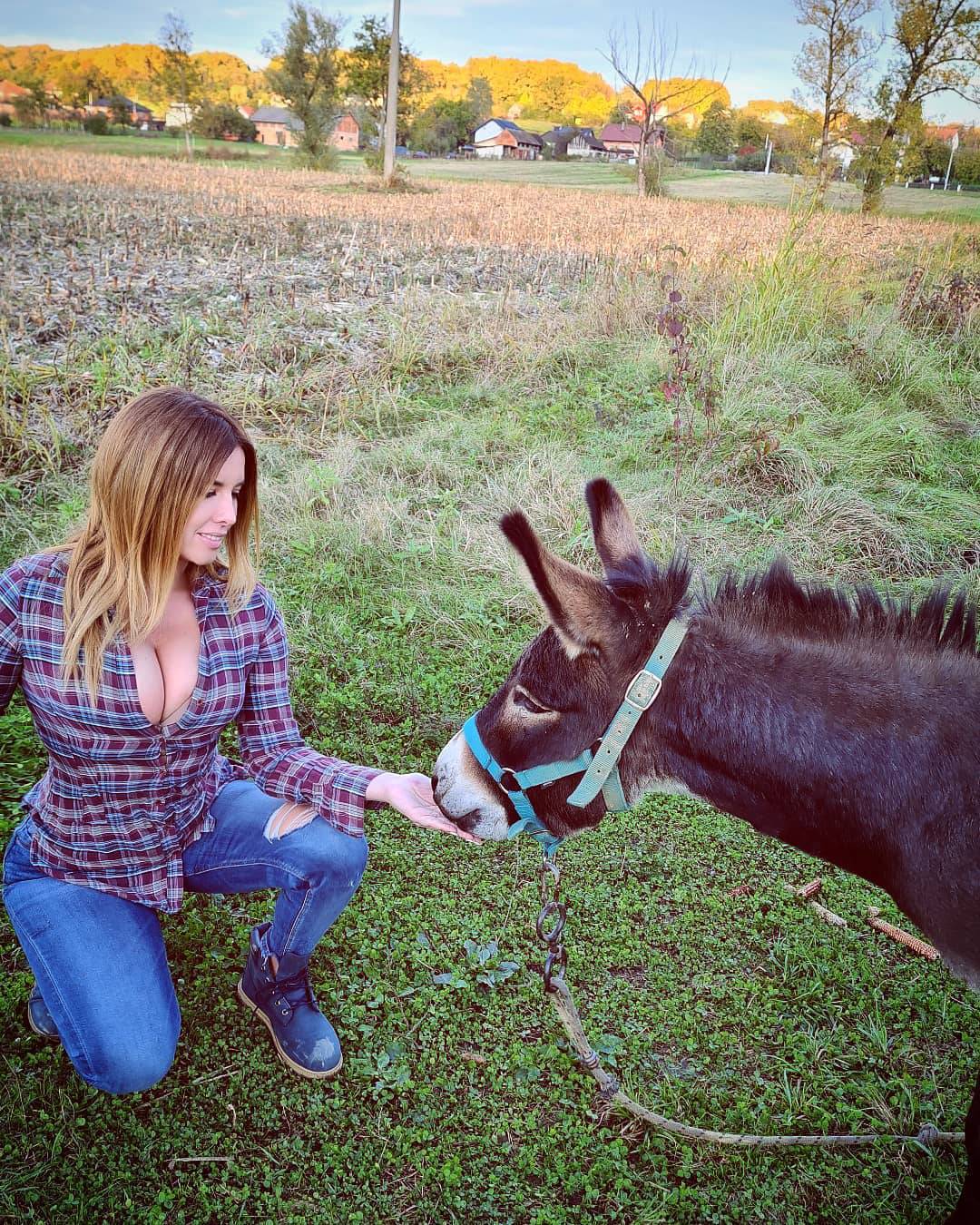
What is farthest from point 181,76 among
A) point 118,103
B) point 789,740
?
point 789,740

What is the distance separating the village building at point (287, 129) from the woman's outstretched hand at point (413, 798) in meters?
35.9

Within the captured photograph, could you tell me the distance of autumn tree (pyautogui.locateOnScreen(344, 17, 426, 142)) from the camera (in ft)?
99.2

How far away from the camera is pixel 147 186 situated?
17.9 metres

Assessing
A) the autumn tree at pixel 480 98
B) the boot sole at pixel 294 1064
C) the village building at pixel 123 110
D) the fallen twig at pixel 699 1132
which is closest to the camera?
the fallen twig at pixel 699 1132

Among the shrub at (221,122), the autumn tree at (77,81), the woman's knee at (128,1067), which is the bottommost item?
the woman's knee at (128,1067)

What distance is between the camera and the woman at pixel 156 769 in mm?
2072

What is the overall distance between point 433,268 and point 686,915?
11224mm

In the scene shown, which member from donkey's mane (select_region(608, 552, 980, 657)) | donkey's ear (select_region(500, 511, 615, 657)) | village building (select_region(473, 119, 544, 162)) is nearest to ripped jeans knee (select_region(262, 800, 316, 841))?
donkey's ear (select_region(500, 511, 615, 657))

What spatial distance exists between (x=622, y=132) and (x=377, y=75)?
19.6 metres

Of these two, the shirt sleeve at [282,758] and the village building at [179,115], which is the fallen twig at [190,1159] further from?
the village building at [179,115]

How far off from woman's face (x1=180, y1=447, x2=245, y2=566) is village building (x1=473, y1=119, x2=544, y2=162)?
28733 millimetres

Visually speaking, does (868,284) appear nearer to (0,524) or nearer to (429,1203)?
(0,524)

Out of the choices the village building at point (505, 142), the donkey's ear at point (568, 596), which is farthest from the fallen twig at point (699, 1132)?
the village building at point (505, 142)

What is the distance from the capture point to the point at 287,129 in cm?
3262
